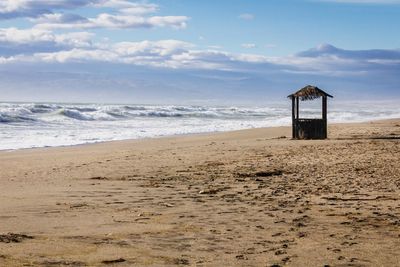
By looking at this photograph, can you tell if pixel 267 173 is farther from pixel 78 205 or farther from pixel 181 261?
pixel 181 261

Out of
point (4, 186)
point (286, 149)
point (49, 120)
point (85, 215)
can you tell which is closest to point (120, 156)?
point (286, 149)

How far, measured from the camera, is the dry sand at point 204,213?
5621 millimetres

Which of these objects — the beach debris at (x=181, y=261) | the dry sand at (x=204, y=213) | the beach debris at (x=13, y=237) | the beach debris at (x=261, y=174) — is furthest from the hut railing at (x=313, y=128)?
the beach debris at (x=181, y=261)

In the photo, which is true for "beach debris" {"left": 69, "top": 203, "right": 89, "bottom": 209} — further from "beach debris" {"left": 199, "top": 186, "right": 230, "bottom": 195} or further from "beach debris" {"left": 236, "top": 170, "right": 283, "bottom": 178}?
"beach debris" {"left": 236, "top": 170, "right": 283, "bottom": 178}

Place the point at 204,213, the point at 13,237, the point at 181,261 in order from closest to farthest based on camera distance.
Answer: the point at 181,261 < the point at 13,237 < the point at 204,213

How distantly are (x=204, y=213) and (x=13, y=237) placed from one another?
2421mm

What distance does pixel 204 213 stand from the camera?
765cm

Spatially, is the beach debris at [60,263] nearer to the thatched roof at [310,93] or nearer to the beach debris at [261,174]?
the beach debris at [261,174]

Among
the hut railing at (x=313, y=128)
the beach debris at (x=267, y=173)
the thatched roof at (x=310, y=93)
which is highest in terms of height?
the thatched roof at (x=310, y=93)

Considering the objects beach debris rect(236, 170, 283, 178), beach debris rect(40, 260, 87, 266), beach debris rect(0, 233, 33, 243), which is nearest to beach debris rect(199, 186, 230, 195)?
beach debris rect(236, 170, 283, 178)

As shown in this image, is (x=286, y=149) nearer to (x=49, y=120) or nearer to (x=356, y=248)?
(x=356, y=248)

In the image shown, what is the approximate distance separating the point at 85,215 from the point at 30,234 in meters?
1.19

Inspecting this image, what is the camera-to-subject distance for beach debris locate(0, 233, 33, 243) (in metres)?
5.96

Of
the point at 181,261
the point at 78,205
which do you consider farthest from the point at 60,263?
the point at 78,205
